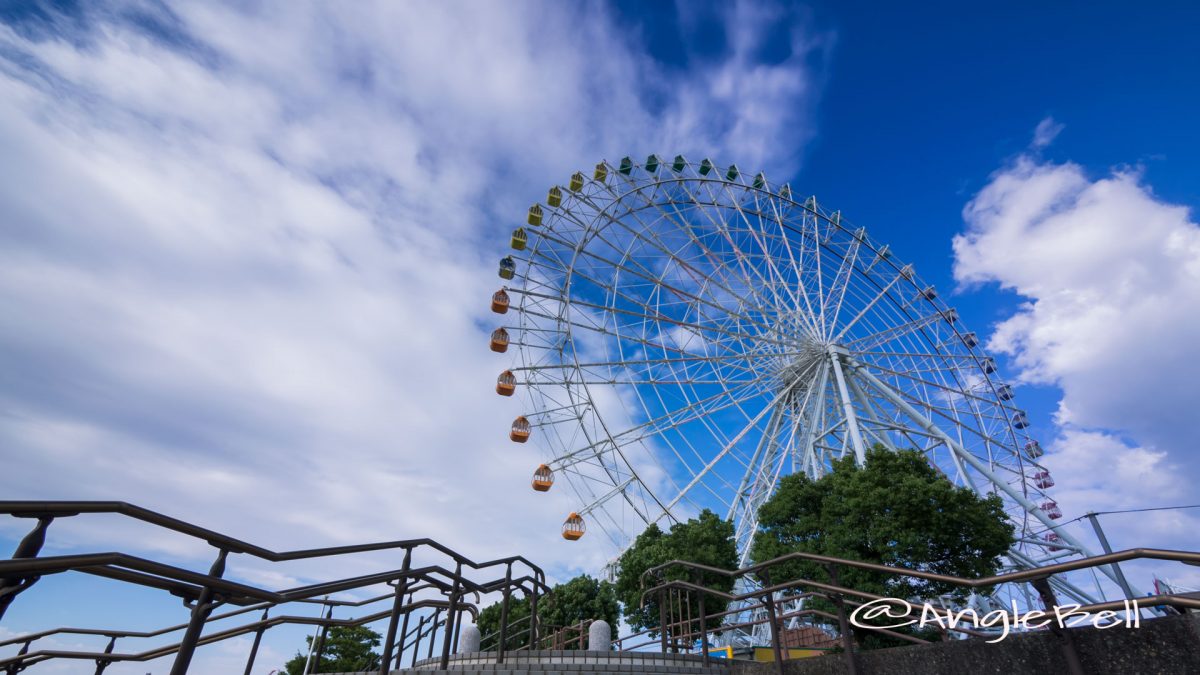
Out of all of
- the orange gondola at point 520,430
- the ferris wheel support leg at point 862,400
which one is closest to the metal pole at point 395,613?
the orange gondola at point 520,430

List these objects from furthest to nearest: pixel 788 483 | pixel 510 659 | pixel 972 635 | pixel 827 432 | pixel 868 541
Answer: pixel 827 432 → pixel 788 483 → pixel 868 541 → pixel 510 659 → pixel 972 635

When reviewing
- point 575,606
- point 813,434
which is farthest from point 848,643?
point 575,606

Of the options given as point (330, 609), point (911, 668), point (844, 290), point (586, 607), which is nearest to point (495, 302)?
point (844, 290)

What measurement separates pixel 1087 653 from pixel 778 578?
15994mm

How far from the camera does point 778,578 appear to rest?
17828mm

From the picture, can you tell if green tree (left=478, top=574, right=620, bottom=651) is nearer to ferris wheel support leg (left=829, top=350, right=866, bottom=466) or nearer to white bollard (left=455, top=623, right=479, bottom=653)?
ferris wheel support leg (left=829, top=350, right=866, bottom=466)

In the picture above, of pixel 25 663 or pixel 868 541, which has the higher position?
pixel 868 541

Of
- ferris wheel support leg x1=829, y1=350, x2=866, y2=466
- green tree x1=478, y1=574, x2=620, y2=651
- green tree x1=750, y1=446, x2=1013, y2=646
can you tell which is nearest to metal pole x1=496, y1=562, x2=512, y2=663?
green tree x1=750, y1=446, x2=1013, y2=646

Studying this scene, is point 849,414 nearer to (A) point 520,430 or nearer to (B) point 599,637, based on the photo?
(A) point 520,430

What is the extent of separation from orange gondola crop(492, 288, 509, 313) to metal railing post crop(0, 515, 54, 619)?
22872mm

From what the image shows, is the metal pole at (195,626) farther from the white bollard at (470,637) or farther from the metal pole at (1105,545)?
the metal pole at (1105,545)

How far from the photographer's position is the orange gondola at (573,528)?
23.6 metres

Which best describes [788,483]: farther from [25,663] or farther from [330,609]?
[25,663]

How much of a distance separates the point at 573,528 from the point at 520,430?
4608mm
